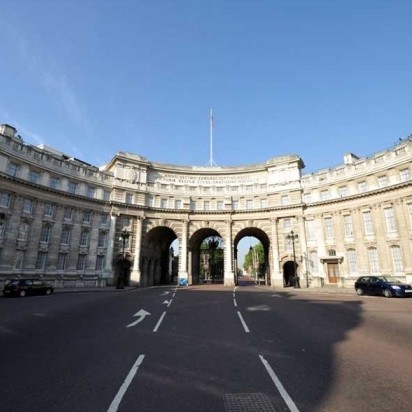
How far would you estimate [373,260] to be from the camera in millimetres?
36312

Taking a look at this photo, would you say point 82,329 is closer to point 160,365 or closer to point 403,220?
point 160,365

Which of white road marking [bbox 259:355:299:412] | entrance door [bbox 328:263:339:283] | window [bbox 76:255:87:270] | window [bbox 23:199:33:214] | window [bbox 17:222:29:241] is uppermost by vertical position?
window [bbox 23:199:33:214]

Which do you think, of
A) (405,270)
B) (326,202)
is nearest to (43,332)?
(405,270)

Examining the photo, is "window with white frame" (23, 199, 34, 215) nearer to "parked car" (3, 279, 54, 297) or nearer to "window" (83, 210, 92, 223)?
"window" (83, 210, 92, 223)

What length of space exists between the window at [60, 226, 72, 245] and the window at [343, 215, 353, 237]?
124 feet

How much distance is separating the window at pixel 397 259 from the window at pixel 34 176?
4507cm

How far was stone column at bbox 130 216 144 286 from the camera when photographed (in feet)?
137

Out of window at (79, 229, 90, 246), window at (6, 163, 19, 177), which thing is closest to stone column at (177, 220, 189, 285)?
window at (79, 229, 90, 246)

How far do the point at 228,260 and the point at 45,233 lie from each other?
2685 cm

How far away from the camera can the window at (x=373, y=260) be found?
118 ft

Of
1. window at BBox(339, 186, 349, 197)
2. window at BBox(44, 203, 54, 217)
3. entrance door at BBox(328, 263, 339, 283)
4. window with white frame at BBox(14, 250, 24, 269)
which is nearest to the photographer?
window with white frame at BBox(14, 250, 24, 269)

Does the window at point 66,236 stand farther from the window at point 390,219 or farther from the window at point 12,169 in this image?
the window at point 390,219

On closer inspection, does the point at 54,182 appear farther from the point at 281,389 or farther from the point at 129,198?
the point at 281,389

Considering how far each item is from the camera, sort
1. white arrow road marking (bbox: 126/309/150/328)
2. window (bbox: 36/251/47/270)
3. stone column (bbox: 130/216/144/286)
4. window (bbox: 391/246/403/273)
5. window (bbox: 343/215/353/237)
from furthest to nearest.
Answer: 1. stone column (bbox: 130/216/144/286)
2. window (bbox: 343/215/353/237)
3. window (bbox: 36/251/47/270)
4. window (bbox: 391/246/403/273)
5. white arrow road marking (bbox: 126/309/150/328)
